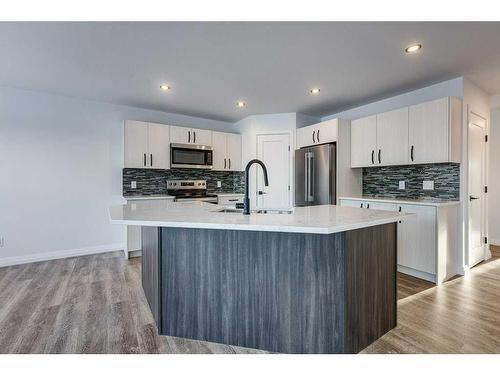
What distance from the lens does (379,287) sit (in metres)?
1.74

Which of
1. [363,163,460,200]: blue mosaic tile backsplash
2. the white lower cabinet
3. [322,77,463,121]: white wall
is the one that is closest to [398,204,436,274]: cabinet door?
the white lower cabinet

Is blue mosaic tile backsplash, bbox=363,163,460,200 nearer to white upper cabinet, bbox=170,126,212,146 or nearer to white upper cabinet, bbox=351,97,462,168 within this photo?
white upper cabinet, bbox=351,97,462,168

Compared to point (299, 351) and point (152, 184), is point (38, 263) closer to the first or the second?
point (152, 184)

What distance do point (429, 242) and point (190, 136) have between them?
3.72 meters

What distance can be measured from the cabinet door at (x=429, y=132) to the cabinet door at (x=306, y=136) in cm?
139

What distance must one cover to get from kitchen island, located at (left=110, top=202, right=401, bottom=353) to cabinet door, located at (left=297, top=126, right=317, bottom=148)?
2635 millimetres

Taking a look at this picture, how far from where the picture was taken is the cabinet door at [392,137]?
10.8 feet

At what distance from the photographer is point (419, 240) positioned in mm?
2885

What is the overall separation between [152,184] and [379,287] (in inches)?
148

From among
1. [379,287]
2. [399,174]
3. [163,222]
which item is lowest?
[379,287]

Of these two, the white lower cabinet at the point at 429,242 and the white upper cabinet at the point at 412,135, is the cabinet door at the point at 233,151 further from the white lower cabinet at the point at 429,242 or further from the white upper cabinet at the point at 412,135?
the white lower cabinet at the point at 429,242

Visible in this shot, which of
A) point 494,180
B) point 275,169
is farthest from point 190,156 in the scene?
point 494,180
